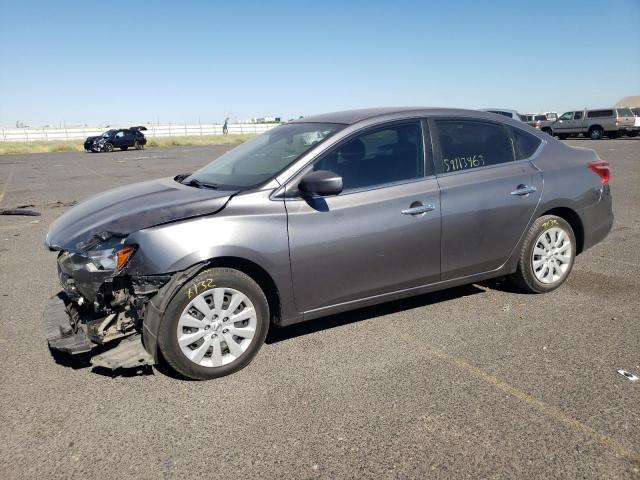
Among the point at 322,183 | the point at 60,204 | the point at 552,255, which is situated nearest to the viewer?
the point at 322,183

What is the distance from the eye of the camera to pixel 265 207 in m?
3.72

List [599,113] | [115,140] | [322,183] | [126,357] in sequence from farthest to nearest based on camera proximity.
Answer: [115,140] → [599,113] → [322,183] → [126,357]

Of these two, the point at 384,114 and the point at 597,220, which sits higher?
the point at 384,114

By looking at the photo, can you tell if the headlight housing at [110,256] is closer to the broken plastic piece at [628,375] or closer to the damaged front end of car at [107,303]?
the damaged front end of car at [107,303]

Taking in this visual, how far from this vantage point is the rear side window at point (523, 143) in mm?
4934

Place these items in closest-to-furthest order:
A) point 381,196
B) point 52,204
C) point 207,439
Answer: point 207,439, point 381,196, point 52,204

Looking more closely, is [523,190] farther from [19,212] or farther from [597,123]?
[597,123]

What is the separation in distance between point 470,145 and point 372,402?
8.25ft

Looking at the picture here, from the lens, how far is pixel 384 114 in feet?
14.5

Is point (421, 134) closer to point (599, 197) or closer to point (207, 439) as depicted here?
point (599, 197)

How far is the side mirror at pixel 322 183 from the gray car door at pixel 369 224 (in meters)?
0.14

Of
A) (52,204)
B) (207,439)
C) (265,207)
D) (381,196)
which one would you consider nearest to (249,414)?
(207,439)

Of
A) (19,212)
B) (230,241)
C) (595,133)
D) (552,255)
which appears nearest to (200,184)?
(230,241)

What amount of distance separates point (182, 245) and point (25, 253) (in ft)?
16.3
